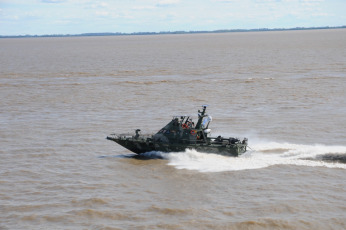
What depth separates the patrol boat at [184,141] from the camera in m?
25.8

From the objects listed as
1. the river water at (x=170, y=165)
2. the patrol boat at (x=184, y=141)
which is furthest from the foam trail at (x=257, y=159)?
the patrol boat at (x=184, y=141)

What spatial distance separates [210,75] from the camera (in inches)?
2530

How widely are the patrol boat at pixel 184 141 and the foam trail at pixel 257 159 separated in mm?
318

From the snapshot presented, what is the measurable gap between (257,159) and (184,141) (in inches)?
152

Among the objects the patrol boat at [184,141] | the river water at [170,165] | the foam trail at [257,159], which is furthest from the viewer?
the patrol boat at [184,141]

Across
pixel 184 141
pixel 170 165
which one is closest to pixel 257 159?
pixel 184 141

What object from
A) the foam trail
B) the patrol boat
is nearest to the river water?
the foam trail

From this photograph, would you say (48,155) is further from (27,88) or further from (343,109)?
(27,88)

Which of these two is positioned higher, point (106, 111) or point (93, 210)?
point (106, 111)

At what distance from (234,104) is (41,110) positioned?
51.9ft

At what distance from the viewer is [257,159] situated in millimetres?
25844

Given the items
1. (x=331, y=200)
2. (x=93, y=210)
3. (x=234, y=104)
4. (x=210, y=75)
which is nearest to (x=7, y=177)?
(x=93, y=210)

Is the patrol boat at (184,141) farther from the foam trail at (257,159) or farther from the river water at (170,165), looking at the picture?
the river water at (170,165)

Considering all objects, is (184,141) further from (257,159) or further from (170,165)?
(257,159)
